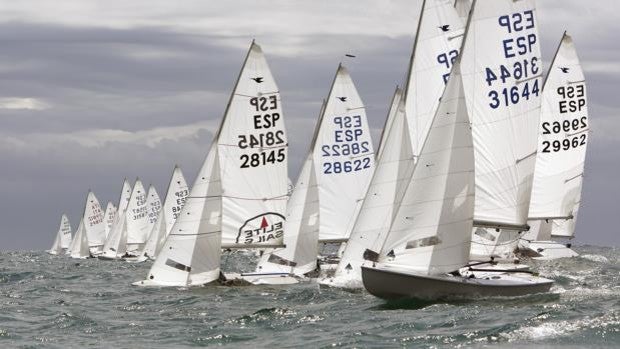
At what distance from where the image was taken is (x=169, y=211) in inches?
2948

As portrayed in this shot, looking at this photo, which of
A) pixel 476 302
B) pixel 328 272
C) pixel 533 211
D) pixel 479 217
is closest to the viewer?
pixel 476 302

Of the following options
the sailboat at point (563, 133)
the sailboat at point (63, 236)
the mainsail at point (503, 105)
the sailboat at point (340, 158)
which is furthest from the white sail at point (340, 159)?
the sailboat at point (63, 236)

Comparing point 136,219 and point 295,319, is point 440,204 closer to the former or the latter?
point 295,319

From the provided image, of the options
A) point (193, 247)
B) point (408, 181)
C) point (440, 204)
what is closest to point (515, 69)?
point (408, 181)

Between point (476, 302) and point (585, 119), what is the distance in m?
26.6

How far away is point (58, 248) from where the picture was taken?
433ft

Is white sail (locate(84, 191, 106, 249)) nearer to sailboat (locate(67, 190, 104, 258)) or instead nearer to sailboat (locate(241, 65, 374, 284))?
sailboat (locate(67, 190, 104, 258))

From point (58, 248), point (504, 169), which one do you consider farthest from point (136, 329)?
point (58, 248)

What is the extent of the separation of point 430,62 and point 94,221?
69.5 meters

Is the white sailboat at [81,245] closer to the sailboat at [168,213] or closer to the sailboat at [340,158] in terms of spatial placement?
the sailboat at [168,213]

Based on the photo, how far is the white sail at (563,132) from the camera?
53.8 m

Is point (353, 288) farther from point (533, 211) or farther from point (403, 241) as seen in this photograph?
point (533, 211)

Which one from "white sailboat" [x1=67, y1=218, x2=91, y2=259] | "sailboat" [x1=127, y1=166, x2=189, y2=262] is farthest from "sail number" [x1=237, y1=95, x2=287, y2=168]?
"white sailboat" [x1=67, y1=218, x2=91, y2=259]

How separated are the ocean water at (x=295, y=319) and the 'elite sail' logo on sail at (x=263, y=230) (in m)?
3.11
